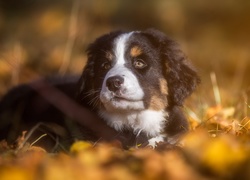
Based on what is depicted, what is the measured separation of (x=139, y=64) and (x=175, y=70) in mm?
347

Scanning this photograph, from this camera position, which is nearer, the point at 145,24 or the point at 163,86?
the point at 163,86

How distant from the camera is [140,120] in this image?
508cm

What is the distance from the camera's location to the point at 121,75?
15.4 ft

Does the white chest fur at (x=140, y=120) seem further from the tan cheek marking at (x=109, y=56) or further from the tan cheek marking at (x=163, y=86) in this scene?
the tan cheek marking at (x=109, y=56)

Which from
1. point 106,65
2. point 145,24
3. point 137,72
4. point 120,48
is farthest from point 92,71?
point 145,24

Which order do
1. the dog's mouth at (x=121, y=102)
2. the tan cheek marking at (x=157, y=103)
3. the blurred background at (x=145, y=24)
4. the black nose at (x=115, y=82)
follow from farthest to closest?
1. the blurred background at (x=145, y=24)
2. the tan cheek marking at (x=157, y=103)
3. the dog's mouth at (x=121, y=102)
4. the black nose at (x=115, y=82)

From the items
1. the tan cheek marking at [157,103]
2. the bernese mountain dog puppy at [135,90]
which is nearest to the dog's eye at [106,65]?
the bernese mountain dog puppy at [135,90]

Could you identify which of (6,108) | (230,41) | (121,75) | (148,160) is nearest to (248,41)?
(230,41)

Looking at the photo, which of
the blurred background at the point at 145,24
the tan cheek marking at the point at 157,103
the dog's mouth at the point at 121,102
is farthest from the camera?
the blurred background at the point at 145,24

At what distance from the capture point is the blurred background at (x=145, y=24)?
12398 mm

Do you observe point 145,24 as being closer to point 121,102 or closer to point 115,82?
point 121,102

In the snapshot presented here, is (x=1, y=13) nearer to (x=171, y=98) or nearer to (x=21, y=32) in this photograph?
(x=21, y=32)

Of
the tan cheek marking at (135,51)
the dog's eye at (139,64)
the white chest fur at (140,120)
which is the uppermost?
the tan cheek marking at (135,51)

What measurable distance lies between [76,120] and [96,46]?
26.1 inches
